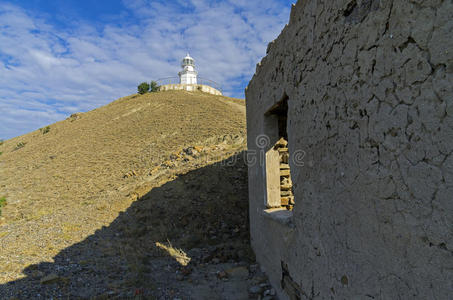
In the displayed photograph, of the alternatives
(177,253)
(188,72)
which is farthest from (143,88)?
(177,253)

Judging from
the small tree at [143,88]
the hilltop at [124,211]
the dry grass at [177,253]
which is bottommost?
the dry grass at [177,253]

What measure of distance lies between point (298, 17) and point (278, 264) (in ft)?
9.49

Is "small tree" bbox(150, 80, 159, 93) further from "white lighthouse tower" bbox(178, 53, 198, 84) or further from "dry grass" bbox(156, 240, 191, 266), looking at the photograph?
"dry grass" bbox(156, 240, 191, 266)

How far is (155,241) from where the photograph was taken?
6.16 meters

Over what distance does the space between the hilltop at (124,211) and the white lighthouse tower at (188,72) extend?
64.9 ft

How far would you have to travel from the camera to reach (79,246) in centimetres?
579

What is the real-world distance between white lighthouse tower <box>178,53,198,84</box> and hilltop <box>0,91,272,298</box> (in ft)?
64.9

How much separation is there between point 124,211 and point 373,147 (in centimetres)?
804

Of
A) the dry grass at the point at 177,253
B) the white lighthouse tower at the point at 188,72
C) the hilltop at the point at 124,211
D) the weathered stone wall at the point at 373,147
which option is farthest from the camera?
the white lighthouse tower at the point at 188,72

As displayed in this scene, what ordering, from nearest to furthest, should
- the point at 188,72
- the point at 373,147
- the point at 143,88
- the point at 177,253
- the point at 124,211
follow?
1. the point at 373,147
2. the point at 177,253
3. the point at 124,211
4. the point at 143,88
5. the point at 188,72

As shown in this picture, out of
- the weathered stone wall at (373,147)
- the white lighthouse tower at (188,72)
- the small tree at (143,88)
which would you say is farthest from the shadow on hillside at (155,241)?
the white lighthouse tower at (188,72)

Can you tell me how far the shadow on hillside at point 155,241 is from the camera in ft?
13.0

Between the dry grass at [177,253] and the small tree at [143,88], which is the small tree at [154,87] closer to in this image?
the small tree at [143,88]

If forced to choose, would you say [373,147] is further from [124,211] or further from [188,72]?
[188,72]
